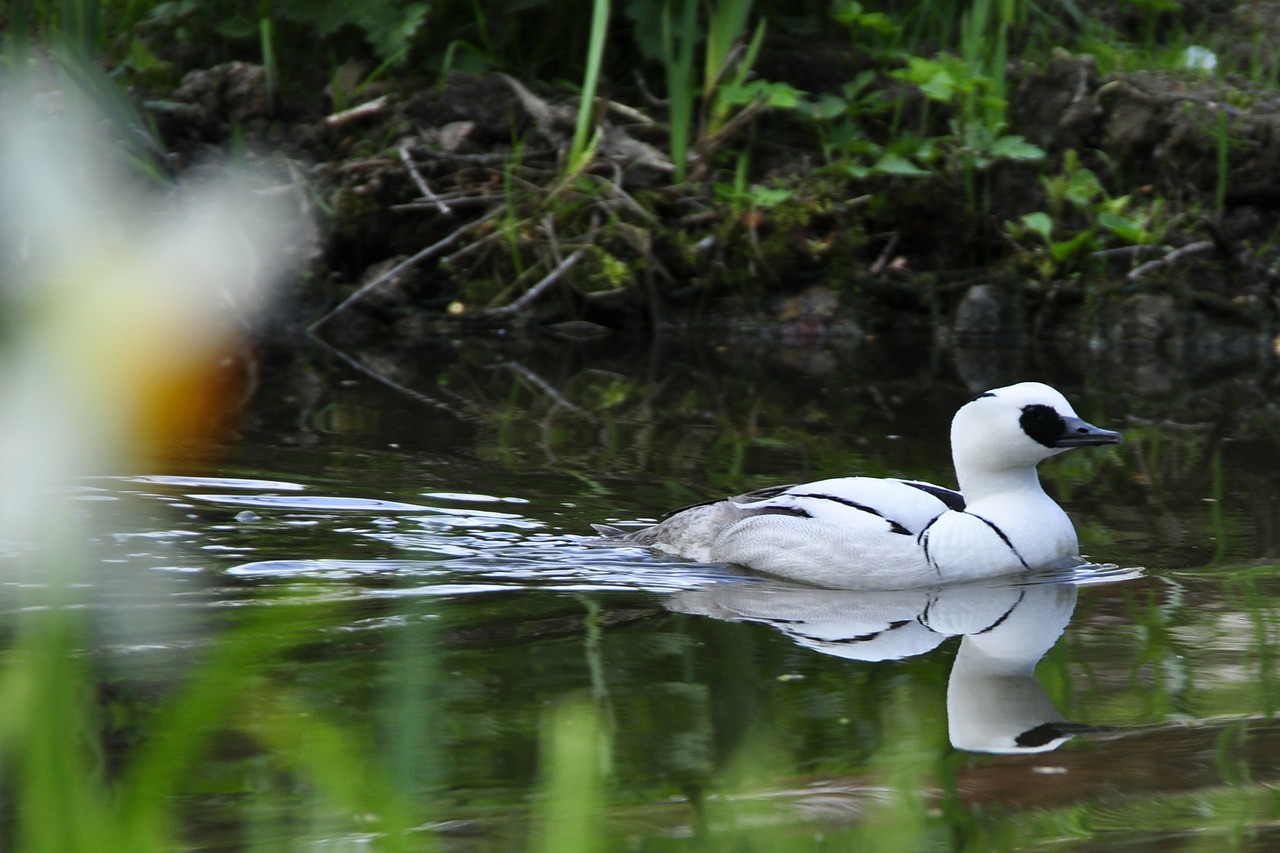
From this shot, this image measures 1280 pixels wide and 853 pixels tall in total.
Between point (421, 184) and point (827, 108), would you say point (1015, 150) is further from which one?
point (421, 184)

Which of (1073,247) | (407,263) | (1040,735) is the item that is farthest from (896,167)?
(1040,735)

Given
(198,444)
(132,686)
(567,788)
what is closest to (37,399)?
(567,788)

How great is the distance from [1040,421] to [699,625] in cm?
134

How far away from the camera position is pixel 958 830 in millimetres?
2385

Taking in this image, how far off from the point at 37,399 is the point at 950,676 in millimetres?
2700

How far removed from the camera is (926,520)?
174 inches

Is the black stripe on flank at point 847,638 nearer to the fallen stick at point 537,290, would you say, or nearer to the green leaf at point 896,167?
the fallen stick at point 537,290

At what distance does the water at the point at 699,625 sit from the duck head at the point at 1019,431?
39 centimetres

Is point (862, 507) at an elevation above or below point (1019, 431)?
below

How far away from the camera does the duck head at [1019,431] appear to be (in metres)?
4.54

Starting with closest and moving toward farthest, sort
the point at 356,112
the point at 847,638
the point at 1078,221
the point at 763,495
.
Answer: the point at 847,638 < the point at 763,495 < the point at 1078,221 < the point at 356,112

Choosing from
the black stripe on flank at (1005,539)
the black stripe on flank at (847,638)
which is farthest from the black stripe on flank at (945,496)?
the black stripe on flank at (847,638)

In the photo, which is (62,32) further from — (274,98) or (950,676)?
(950,676)

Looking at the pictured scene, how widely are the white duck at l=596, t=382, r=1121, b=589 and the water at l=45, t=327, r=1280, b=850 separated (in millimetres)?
89
